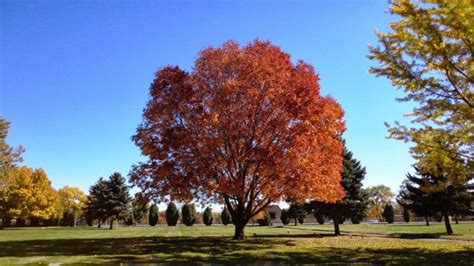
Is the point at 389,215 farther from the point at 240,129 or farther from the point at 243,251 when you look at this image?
the point at 243,251

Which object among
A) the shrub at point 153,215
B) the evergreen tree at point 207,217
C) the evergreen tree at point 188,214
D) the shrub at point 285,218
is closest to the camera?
the evergreen tree at point 188,214

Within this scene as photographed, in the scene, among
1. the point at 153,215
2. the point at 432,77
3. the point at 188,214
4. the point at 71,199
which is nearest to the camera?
the point at 432,77

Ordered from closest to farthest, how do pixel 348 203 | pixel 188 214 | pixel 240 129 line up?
pixel 240 129
pixel 348 203
pixel 188 214

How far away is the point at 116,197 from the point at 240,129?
39.5 meters

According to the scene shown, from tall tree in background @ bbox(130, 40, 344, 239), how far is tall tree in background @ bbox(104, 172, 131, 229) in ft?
112

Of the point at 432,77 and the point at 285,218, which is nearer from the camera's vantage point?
the point at 432,77

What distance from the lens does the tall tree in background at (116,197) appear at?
53750 millimetres

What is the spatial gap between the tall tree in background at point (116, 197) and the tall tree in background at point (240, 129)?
34195 millimetres

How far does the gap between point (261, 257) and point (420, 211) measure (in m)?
24.9

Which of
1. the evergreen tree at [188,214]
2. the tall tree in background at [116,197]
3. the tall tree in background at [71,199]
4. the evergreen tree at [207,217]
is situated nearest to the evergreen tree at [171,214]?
the evergreen tree at [188,214]

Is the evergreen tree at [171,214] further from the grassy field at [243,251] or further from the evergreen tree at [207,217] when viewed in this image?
the grassy field at [243,251]

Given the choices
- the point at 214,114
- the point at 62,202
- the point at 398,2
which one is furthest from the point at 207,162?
the point at 62,202

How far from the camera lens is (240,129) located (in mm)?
21484

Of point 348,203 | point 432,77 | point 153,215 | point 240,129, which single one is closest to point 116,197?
point 153,215
